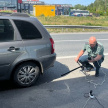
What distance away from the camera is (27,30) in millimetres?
4492

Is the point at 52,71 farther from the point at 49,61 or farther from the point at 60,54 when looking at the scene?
the point at 60,54

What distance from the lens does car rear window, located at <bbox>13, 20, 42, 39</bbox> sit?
4410 mm

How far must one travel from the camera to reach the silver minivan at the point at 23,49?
4203mm

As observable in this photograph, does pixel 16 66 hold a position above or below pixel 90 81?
above

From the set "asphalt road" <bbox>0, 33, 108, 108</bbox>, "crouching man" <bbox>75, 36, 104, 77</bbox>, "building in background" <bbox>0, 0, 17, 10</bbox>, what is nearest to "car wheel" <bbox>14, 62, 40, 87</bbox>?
"asphalt road" <bbox>0, 33, 108, 108</bbox>

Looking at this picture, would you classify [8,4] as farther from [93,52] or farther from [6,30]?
[6,30]

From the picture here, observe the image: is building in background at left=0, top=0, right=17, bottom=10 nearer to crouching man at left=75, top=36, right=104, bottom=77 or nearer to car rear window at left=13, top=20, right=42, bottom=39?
crouching man at left=75, top=36, right=104, bottom=77

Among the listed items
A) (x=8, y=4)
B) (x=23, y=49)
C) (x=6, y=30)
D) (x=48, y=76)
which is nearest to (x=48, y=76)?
(x=48, y=76)

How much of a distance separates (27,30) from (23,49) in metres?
0.48

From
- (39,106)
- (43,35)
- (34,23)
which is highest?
(34,23)

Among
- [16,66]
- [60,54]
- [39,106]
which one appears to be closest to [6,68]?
[16,66]

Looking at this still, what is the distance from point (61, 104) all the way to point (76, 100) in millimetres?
375

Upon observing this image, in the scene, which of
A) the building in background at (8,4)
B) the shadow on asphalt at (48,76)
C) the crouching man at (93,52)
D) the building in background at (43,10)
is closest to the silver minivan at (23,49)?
the shadow on asphalt at (48,76)

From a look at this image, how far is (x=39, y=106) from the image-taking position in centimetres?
376
